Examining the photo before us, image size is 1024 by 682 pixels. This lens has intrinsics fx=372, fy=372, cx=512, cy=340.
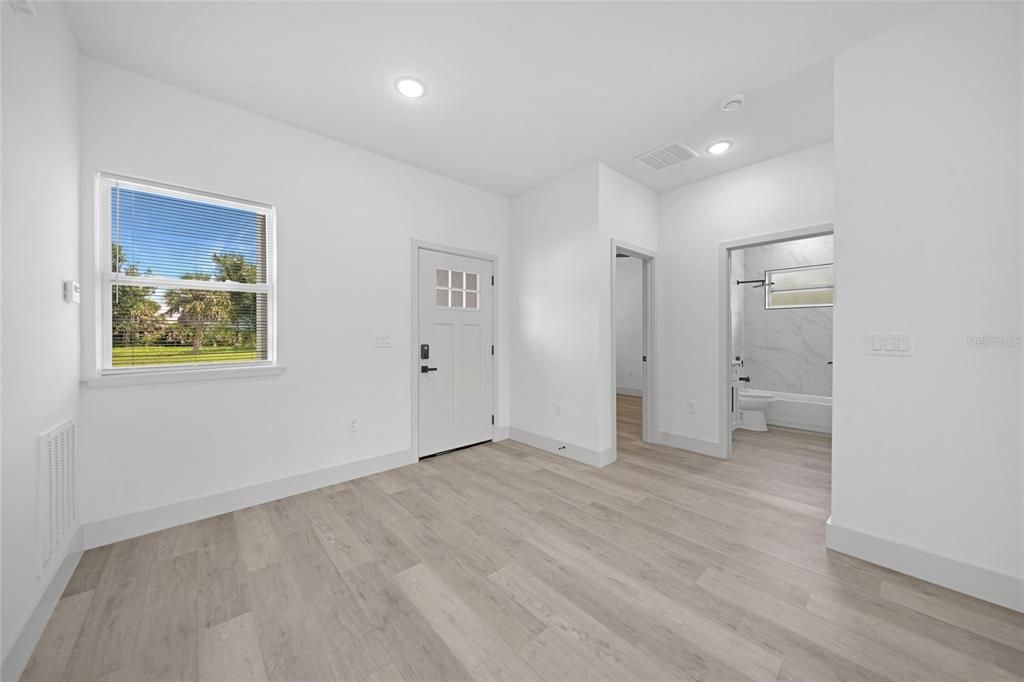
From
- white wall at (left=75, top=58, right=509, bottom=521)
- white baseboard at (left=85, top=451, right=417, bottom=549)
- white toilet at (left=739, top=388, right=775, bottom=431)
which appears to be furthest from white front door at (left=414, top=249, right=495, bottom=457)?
white toilet at (left=739, top=388, right=775, bottom=431)

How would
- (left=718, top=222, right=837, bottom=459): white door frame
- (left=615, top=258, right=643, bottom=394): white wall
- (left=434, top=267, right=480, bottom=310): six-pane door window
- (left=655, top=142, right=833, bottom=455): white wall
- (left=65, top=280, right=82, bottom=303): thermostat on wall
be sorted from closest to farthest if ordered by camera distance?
(left=65, top=280, right=82, bottom=303): thermostat on wall
(left=655, top=142, right=833, bottom=455): white wall
(left=718, top=222, right=837, bottom=459): white door frame
(left=434, top=267, right=480, bottom=310): six-pane door window
(left=615, top=258, right=643, bottom=394): white wall

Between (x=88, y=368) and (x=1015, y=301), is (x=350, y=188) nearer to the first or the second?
(x=88, y=368)

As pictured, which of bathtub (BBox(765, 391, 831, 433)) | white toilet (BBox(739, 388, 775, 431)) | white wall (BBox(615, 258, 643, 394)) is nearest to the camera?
bathtub (BBox(765, 391, 831, 433))

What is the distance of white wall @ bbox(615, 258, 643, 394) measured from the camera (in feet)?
24.8

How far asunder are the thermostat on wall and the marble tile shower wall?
20.7 ft

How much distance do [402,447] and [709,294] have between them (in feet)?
10.9

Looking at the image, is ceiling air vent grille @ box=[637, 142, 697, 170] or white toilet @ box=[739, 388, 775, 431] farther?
white toilet @ box=[739, 388, 775, 431]

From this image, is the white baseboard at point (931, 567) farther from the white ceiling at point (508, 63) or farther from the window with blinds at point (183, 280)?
the window with blinds at point (183, 280)

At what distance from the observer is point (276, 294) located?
2736 millimetres

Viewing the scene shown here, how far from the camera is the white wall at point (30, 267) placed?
1.33 m

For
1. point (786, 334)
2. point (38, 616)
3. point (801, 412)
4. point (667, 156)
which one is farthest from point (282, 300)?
point (786, 334)

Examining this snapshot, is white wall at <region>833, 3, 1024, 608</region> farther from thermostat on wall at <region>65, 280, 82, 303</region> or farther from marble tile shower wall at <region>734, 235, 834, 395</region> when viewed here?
thermostat on wall at <region>65, 280, 82, 303</region>

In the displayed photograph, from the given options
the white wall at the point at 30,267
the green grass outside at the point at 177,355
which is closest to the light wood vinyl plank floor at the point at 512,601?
the white wall at the point at 30,267

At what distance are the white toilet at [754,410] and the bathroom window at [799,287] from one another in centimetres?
153
